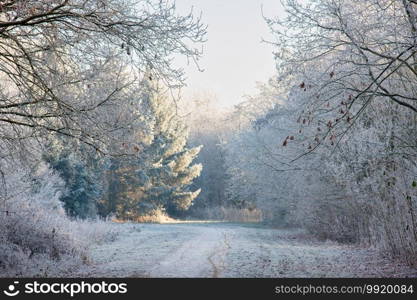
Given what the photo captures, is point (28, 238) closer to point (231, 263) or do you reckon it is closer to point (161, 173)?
point (231, 263)

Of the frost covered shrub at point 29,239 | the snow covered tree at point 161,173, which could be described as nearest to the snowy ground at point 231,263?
the frost covered shrub at point 29,239

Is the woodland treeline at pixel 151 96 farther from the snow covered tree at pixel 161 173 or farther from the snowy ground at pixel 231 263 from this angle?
the snow covered tree at pixel 161 173

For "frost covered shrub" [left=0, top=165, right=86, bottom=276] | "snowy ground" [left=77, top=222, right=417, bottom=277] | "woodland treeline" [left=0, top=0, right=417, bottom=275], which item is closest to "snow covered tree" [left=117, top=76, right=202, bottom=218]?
"woodland treeline" [left=0, top=0, right=417, bottom=275]

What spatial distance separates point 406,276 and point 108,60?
21.5 ft

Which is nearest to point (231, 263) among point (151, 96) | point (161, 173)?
point (151, 96)

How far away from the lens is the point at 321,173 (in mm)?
18359

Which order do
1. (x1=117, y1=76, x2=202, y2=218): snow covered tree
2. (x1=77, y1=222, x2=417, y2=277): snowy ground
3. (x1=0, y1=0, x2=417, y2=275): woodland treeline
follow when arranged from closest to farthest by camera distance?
(x1=0, y1=0, x2=417, y2=275): woodland treeline, (x1=77, y1=222, x2=417, y2=277): snowy ground, (x1=117, y1=76, x2=202, y2=218): snow covered tree

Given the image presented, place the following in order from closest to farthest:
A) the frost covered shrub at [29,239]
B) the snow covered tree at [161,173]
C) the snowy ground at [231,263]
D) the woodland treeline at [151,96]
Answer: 1. the woodland treeline at [151,96]
2. the snowy ground at [231,263]
3. the frost covered shrub at [29,239]
4. the snow covered tree at [161,173]

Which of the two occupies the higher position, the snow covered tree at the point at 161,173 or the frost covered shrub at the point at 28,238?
the snow covered tree at the point at 161,173

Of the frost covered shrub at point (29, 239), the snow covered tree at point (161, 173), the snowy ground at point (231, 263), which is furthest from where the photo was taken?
the snow covered tree at point (161, 173)

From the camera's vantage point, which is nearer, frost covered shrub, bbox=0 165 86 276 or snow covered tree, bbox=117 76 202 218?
frost covered shrub, bbox=0 165 86 276

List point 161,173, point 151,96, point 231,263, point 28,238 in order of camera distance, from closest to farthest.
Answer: point 151,96, point 231,263, point 28,238, point 161,173

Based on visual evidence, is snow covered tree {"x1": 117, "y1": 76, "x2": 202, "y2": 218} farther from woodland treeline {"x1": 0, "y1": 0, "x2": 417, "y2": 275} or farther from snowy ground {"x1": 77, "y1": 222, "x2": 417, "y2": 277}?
snowy ground {"x1": 77, "y1": 222, "x2": 417, "y2": 277}

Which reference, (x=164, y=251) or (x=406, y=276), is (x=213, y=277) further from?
(x=164, y=251)
